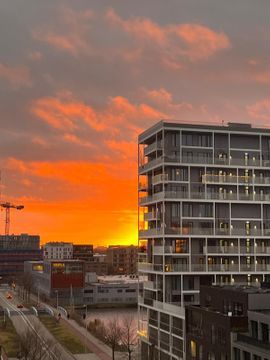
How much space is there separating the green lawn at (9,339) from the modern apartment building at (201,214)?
16562 mm

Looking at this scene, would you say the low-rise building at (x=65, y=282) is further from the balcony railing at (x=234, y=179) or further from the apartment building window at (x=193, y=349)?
the apartment building window at (x=193, y=349)

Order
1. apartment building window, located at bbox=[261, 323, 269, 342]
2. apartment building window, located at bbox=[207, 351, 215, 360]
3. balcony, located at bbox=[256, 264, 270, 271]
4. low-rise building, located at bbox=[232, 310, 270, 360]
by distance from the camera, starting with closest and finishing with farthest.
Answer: low-rise building, located at bbox=[232, 310, 270, 360]
apartment building window, located at bbox=[261, 323, 269, 342]
apartment building window, located at bbox=[207, 351, 215, 360]
balcony, located at bbox=[256, 264, 270, 271]

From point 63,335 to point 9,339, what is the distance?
27.1 ft

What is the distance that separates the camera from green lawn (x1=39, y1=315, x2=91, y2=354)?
7288cm

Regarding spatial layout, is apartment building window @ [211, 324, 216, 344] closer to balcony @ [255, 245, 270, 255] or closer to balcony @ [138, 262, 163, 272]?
balcony @ [138, 262, 163, 272]

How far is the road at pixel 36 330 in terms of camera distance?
6601 centimetres

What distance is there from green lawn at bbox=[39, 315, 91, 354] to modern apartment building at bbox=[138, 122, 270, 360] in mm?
10175

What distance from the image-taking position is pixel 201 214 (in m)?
64.7

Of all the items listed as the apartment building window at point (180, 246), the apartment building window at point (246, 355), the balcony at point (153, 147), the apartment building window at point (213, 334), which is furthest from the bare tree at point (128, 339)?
the balcony at point (153, 147)

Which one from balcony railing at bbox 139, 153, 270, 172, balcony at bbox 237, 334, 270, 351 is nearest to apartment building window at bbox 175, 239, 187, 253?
balcony railing at bbox 139, 153, 270, 172

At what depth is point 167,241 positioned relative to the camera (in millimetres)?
63062

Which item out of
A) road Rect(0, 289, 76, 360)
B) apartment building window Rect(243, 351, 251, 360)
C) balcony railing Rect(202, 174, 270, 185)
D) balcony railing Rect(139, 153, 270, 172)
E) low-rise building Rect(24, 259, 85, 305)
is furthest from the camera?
low-rise building Rect(24, 259, 85, 305)

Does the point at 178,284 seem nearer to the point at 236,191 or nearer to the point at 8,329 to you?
the point at 236,191

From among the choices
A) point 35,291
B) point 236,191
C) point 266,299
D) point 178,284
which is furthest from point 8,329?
point 35,291
